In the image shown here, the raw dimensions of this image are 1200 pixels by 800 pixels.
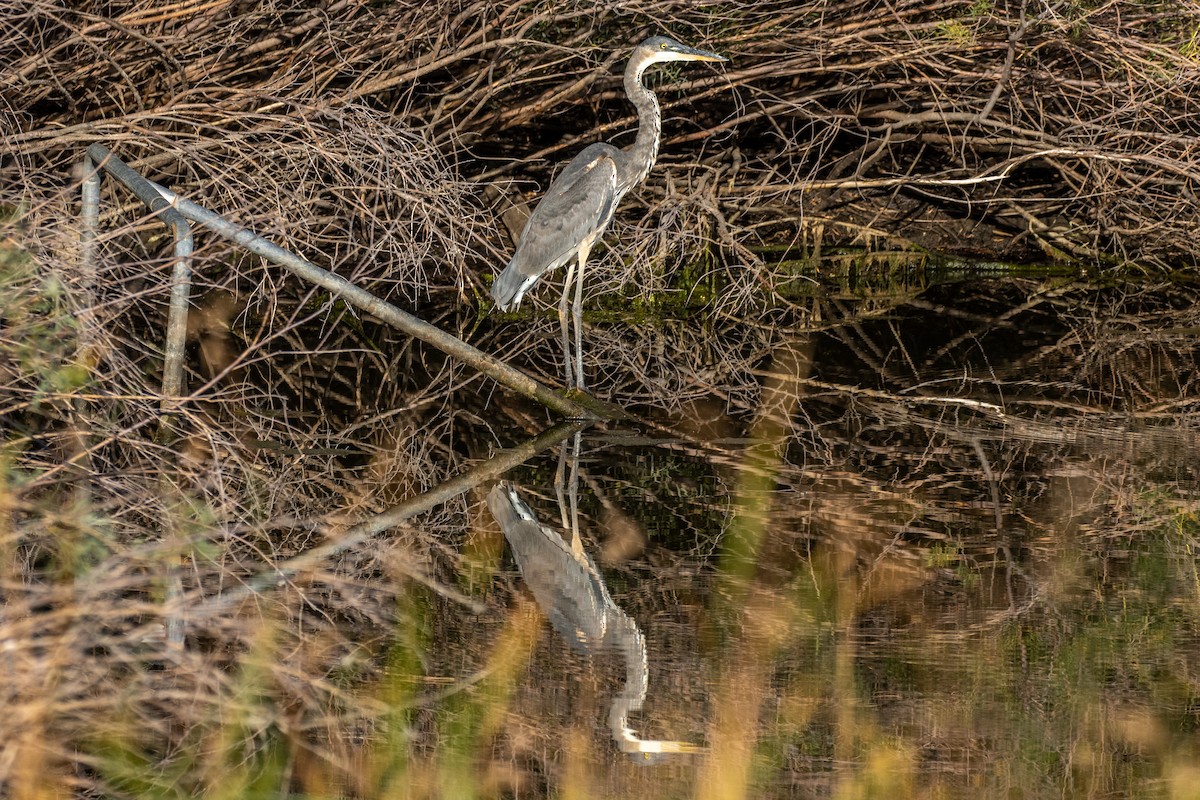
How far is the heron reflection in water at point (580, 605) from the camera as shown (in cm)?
371

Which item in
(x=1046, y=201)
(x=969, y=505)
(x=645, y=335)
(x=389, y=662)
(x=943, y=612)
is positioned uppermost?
(x=389, y=662)

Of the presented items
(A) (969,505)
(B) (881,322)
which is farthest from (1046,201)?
(A) (969,505)

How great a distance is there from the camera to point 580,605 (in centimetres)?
465

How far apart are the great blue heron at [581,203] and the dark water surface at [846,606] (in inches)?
32.3

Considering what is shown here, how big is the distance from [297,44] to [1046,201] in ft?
21.6

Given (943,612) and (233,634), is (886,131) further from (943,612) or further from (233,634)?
(233,634)

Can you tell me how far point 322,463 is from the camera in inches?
257

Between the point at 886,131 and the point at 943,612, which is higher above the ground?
the point at 943,612

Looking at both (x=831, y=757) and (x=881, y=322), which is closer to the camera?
(x=831, y=757)

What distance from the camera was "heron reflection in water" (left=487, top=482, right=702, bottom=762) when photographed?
12.2 feet

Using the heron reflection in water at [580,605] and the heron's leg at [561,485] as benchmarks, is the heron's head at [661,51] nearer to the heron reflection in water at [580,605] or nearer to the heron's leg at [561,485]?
the heron's leg at [561,485]

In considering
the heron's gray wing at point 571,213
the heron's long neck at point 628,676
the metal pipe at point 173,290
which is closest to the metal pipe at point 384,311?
the metal pipe at point 173,290

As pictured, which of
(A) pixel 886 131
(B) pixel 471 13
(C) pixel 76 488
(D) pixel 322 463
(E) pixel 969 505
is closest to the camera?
(C) pixel 76 488

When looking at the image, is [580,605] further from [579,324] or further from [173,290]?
[579,324]
